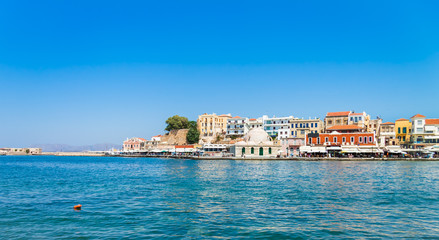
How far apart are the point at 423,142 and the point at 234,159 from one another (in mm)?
36156

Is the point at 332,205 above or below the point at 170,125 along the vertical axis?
below

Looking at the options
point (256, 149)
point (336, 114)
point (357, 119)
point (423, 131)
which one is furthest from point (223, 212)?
point (336, 114)

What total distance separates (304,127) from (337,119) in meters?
7.84

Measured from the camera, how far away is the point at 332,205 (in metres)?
17.2

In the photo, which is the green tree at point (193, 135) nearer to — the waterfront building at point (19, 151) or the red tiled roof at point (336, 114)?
the red tiled roof at point (336, 114)

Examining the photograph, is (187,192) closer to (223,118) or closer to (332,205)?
(332,205)

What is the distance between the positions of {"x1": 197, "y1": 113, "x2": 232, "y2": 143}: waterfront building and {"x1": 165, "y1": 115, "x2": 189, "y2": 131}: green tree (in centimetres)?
949

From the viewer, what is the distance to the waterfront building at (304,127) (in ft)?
246

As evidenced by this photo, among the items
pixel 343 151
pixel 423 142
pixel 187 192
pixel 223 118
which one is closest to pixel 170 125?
pixel 223 118

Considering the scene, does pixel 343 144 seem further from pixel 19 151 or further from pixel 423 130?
pixel 19 151

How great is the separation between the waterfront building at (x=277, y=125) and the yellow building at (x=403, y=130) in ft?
71.9

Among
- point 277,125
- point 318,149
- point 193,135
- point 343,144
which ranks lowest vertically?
point 318,149

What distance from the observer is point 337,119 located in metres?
77.7

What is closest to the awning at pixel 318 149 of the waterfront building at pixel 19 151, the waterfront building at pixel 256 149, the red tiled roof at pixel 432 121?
the waterfront building at pixel 256 149
